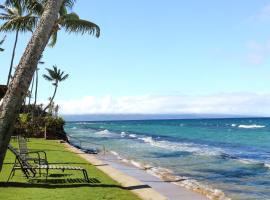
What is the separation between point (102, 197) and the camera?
35.5ft

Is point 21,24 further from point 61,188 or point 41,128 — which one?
point 41,128

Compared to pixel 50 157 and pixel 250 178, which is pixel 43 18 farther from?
pixel 250 178

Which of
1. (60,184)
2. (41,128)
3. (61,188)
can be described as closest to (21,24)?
(60,184)

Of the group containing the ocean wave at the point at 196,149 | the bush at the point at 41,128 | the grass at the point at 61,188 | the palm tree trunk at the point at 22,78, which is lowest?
the ocean wave at the point at 196,149

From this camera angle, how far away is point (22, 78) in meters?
5.41

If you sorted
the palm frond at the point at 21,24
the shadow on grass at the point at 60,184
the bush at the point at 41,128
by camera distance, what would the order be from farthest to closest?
the bush at the point at 41,128, the palm frond at the point at 21,24, the shadow on grass at the point at 60,184

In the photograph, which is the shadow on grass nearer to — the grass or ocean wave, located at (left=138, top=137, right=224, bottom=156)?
the grass

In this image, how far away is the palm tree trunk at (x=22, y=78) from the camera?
512 centimetres

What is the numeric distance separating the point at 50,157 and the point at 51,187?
29.5 ft

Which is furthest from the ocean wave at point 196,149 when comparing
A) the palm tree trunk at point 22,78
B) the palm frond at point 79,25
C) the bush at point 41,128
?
the palm tree trunk at point 22,78

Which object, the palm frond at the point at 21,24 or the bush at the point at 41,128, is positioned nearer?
the palm frond at the point at 21,24

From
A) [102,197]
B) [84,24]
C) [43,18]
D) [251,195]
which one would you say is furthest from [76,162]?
[43,18]

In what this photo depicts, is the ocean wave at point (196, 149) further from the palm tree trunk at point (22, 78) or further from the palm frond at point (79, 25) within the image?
the palm tree trunk at point (22, 78)

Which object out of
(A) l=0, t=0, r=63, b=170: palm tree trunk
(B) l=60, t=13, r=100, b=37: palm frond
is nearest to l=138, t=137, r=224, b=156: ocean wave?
(B) l=60, t=13, r=100, b=37: palm frond
